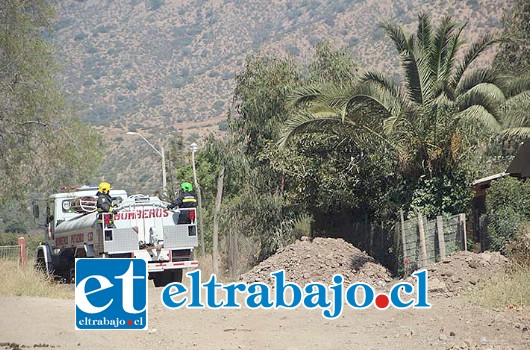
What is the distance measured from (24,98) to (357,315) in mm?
17891

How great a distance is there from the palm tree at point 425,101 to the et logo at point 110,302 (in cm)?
994

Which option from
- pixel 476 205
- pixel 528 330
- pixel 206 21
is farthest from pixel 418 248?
pixel 206 21

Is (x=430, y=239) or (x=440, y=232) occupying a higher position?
(x=440, y=232)

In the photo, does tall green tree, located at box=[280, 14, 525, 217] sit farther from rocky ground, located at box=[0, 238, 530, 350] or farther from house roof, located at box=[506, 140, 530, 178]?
rocky ground, located at box=[0, 238, 530, 350]

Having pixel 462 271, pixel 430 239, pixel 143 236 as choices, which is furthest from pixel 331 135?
pixel 462 271

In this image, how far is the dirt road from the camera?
1366 cm

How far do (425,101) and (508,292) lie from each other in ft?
31.1

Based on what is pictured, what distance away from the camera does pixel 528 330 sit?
13594mm

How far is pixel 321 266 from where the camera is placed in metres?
24.8

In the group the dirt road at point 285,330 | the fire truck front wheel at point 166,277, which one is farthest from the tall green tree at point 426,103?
the dirt road at point 285,330

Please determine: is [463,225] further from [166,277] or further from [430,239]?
[166,277]

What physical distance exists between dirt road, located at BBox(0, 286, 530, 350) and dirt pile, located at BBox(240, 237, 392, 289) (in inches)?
270

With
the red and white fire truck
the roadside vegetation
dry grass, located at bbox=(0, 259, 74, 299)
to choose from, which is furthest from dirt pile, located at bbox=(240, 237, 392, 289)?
dry grass, located at bbox=(0, 259, 74, 299)

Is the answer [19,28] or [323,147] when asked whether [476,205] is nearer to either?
[323,147]
